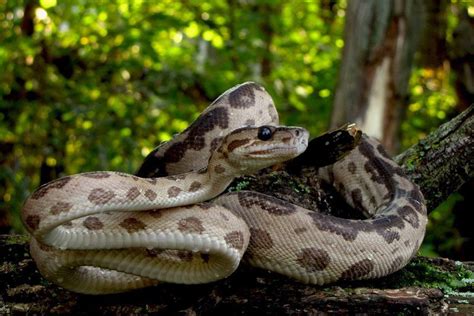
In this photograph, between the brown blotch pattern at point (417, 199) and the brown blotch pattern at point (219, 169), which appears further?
the brown blotch pattern at point (417, 199)

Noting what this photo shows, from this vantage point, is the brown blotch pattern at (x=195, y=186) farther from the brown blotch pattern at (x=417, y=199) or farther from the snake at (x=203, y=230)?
the brown blotch pattern at (x=417, y=199)

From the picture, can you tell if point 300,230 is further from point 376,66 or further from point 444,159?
A: point 376,66

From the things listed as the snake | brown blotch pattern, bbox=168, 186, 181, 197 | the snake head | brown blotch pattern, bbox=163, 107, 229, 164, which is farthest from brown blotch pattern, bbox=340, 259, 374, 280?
brown blotch pattern, bbox=163, 107, 229, 164

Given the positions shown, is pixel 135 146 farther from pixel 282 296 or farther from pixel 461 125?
pixel 282 296

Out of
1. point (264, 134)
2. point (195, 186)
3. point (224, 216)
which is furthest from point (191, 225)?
point (264, 134)

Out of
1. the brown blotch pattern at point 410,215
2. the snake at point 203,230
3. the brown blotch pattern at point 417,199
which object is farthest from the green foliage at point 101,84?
the snake at point 203,230

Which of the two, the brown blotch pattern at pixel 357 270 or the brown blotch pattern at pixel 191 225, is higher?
the brown blotch pattern at pixel 191 225

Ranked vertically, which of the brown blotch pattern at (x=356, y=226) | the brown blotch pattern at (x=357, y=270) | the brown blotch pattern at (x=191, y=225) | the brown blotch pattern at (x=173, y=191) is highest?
the brown blotch pattern at (x=173, y=191)

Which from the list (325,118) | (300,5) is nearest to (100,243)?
(325,118)
